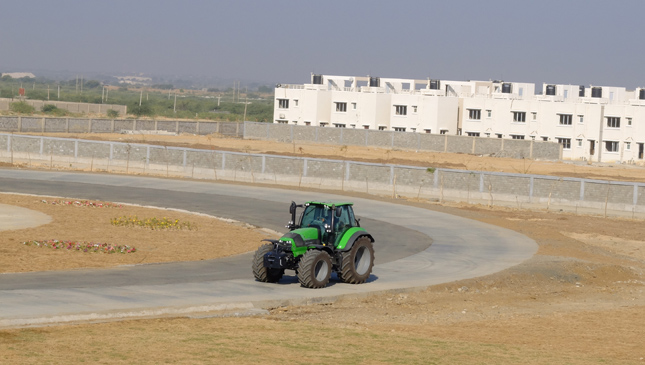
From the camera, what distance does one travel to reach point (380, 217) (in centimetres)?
4212

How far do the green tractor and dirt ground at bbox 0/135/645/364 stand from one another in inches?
44.3

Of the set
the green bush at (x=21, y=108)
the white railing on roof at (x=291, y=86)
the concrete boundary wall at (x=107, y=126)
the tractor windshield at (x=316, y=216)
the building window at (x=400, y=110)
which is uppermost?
the white railing on roof at (x=291, y=86)

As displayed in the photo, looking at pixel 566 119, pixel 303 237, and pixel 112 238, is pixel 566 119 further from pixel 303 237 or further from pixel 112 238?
pixel 303 237

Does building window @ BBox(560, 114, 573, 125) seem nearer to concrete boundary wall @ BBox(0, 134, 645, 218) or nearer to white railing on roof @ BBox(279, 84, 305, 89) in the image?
white railing on roof @ BBox(279, 84, 305, 89)

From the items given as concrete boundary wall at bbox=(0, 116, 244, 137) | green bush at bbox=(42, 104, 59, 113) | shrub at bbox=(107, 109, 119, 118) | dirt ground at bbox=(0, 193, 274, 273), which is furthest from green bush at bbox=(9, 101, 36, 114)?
dirt ground at bbox=(0, 193, 274, 273)

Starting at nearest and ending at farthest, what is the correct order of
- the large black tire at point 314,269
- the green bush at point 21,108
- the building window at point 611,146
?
1. the large black tire at point 314,269
2. the building window at point 611,146
3. the green bush at point 21,108

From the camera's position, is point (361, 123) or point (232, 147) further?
point (361, 123)

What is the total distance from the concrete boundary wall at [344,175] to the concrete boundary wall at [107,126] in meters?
32.7

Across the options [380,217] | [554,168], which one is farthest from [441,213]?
[554,168]

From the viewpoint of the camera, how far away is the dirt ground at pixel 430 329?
1564cm

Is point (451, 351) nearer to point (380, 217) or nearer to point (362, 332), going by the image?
point (362, 332)

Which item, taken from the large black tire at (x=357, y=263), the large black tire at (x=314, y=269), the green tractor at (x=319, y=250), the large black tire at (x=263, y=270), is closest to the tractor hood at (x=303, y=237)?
the green tractor at (x=319, y=250)

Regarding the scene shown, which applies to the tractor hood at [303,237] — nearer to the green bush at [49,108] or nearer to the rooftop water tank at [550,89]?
the rooftop water tank at [550,89]

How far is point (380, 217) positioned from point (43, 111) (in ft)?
381
